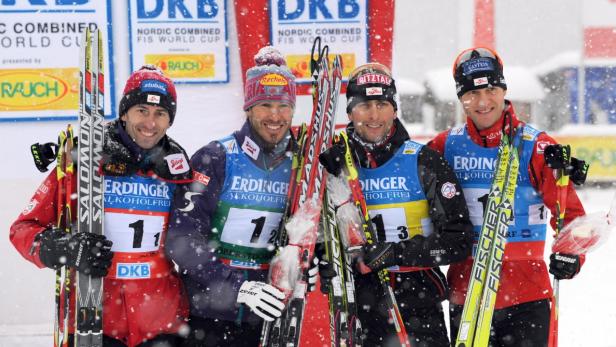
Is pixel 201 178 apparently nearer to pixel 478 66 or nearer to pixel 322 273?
pixel 322 273

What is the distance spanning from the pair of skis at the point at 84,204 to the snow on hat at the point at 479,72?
66.6 inches

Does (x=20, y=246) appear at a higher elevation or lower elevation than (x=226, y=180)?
lower

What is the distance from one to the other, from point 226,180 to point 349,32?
2.10 m

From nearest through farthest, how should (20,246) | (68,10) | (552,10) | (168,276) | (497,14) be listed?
1. (20,246)
2. (168,276)
3. (68,10)
4. (497,14)
5. (552,10)

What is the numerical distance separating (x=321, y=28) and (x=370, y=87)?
1.71 m

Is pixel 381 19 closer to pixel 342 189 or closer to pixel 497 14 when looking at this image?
pixel 342 189

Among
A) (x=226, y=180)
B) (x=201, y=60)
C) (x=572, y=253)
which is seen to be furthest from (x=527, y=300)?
(x=201, y=60)

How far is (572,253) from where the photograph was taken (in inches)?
123

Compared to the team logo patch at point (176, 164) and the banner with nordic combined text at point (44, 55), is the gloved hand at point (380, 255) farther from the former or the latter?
the banner with nordic combined text at point (44, 55)

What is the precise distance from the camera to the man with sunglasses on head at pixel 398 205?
3111 millimetres

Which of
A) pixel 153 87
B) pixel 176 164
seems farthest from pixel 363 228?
pixel 153 87

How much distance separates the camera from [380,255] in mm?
3008

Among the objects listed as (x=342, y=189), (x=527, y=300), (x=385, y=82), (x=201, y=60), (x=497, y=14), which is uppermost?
(x=497, y=14)

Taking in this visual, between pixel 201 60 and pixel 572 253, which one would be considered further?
pixel 201 60
